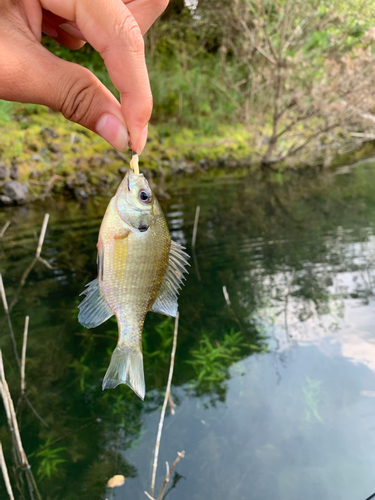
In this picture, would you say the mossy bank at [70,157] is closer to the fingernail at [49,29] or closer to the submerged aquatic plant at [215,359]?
the submerged aquatic plant at [215,359]

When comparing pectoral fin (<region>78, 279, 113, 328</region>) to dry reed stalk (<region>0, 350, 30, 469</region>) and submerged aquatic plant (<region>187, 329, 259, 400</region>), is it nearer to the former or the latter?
dry reed stalk (<region>0, 350, 30, 469</region>)

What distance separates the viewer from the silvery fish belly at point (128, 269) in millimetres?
1773

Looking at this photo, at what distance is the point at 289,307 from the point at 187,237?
142 inches

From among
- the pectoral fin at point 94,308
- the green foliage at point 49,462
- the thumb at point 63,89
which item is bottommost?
the green foliage at point 49,462

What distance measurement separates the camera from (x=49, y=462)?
4.20m

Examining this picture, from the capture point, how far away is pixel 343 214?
38.6 ft

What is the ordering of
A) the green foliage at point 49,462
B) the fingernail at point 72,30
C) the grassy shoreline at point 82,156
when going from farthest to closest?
the grassy shoreline at point 82,156 < the green foliage at point 49,462 < the fingernail at point 72,30

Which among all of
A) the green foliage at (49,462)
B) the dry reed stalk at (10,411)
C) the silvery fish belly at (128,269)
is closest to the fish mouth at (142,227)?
the silvery fish belly at (128,269)

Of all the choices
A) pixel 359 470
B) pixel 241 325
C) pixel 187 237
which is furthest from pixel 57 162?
pixel 359 470

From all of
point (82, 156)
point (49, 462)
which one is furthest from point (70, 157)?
point (49, 462)

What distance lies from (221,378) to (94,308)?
403 cm

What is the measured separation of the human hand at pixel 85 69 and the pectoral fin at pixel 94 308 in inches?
27.5

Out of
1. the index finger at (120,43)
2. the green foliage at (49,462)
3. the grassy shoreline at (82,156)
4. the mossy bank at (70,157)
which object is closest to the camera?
the index finger at (120,43)

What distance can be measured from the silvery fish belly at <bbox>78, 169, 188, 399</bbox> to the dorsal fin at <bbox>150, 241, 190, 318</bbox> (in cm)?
6
